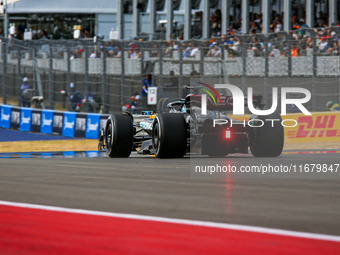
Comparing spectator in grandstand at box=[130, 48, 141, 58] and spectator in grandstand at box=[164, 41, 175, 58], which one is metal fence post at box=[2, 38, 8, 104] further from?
spectator in grandstand at box=[164, 41, 175, 58]

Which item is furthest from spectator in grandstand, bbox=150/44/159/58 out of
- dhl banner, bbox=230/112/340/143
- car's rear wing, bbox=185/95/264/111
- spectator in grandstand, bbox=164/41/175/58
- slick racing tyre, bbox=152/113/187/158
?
slick racing tyre, bbox=152/113/187/158

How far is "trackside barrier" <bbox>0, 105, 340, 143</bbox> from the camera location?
1559 centimetres

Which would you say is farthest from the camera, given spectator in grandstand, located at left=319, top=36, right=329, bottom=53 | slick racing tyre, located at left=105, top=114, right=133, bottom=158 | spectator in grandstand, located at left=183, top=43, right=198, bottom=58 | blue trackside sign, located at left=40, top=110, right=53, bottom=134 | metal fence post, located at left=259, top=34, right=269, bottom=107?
blue trackside sign, located at left=40, top=110, right=53, bottom=134

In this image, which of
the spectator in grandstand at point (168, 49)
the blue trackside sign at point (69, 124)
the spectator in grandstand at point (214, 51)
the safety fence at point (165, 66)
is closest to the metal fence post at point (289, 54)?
the safety fence at point (165, 66)

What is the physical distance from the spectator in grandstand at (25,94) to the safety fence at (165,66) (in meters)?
0.21

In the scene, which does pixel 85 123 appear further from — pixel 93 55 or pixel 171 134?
pixel 171 134

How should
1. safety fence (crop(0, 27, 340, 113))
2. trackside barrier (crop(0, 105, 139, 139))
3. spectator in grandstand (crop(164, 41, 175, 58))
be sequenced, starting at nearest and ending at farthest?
safety fence (crop(0, 27, 340, 113))
spectator in grandstand (crop(164, 41, 175, 58))
trackside barrier (crop(0, 105, 139, 139))

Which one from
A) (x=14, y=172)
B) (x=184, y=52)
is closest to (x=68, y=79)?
(x=184, y=52)

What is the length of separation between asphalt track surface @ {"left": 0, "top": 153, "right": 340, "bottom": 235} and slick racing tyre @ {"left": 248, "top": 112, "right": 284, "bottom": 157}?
2435 mm

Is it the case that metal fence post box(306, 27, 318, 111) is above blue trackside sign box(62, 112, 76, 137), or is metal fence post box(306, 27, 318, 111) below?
above

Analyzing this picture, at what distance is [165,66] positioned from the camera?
1917cm

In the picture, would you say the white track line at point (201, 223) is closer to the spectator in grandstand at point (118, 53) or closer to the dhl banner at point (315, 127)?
the dhl banner at point (315, 127)

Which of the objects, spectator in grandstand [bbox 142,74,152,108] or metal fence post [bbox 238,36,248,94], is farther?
spectator in grandstand [bbox 142,74,152,108]

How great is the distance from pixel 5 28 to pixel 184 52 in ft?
68.7
